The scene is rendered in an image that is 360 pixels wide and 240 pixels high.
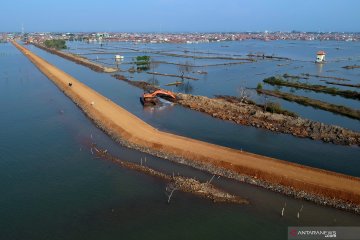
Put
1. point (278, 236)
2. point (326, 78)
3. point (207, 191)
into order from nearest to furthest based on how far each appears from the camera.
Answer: point (278, 236) → point (207, 191) → point (326, 78)

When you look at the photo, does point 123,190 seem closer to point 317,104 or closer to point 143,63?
point 317,104

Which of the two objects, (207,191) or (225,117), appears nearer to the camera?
(207,191)

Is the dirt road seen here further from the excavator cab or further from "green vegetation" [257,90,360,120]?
"green vegetation" [257,90,360,120]

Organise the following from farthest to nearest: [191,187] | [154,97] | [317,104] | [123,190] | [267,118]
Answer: [154,97]
[317,104]
[267,118]
[123,190]
[191,187]

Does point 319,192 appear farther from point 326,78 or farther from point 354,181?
point 326,78

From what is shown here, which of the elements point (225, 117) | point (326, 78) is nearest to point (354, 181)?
point (225, 117)

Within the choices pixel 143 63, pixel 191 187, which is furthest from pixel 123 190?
pixel 143 63
